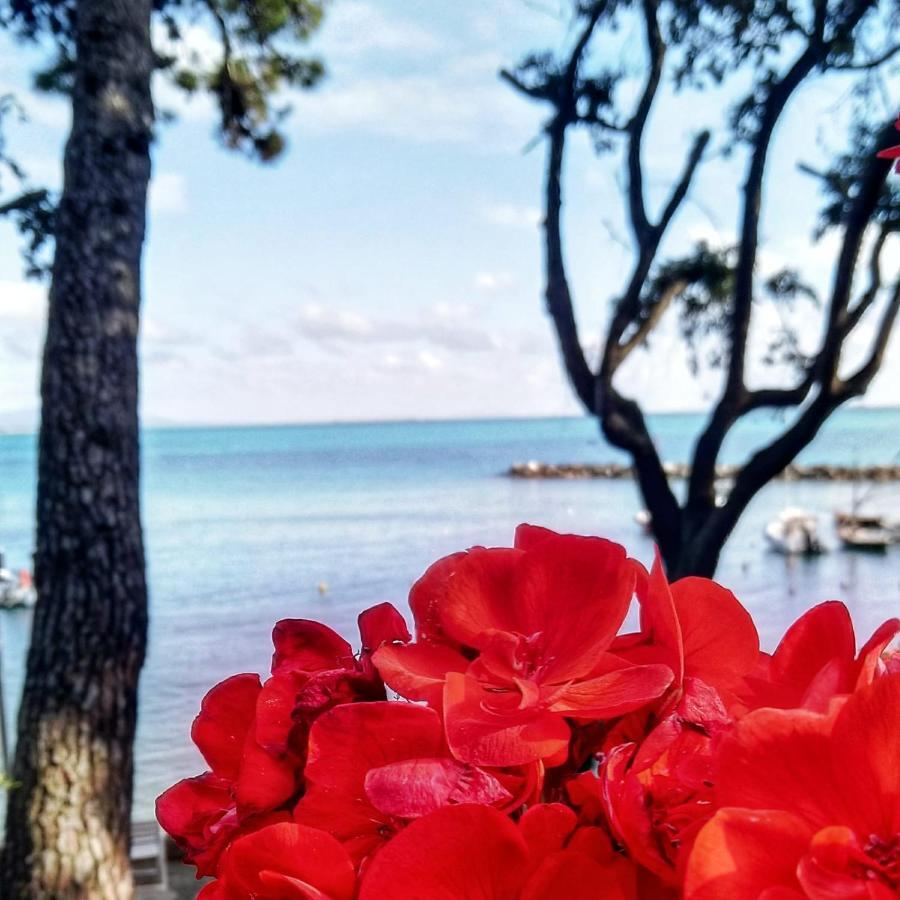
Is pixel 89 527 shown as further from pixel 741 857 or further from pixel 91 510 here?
pixel 741 857

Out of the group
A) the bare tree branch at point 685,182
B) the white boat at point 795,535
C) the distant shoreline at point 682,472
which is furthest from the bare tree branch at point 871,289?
the distant shoreline at point 682,472

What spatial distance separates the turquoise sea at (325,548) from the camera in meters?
12.7

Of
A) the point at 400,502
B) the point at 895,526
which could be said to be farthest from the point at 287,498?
the point at 895,526

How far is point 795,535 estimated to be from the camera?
21.6 meters

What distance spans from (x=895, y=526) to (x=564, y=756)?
2612cm

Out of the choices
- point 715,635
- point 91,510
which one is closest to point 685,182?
point 91,510

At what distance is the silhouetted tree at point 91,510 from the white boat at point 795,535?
787 inches

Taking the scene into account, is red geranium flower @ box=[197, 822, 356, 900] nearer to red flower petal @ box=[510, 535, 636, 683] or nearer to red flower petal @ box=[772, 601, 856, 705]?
red flower petal @ box=[510, 535, 636, 683]

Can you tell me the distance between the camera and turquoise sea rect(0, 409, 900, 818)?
501 inches

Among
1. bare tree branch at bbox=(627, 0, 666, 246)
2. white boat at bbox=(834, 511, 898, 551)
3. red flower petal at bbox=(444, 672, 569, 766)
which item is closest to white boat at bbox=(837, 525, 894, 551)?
white boat at bbox=(834, 511, 898, 551)

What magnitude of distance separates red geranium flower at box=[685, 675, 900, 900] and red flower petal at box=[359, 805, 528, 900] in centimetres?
8

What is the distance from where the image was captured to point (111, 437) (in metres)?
3.23

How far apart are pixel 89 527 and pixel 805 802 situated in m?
3.07

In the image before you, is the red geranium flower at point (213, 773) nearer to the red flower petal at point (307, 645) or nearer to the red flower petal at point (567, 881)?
the red flower petal at point (307, 645)
